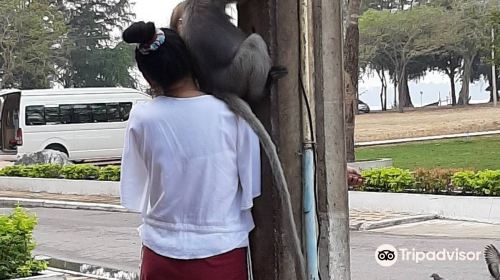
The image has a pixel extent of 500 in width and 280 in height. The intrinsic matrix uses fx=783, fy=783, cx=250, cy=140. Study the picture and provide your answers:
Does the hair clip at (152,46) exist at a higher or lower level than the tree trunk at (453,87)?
lower

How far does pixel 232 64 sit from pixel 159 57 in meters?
0.41

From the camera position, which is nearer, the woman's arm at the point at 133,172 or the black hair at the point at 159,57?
the black hair at the point at 159,57

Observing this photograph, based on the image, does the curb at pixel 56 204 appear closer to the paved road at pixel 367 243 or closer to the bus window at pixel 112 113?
the paved road at pixel 367 243

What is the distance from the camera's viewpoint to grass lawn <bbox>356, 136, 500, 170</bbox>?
19.0 metres

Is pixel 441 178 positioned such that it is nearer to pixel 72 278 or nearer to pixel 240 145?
pixel 72 278

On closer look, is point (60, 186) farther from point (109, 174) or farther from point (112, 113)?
point (112, 113)

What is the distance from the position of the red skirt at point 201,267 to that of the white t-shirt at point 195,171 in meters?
0.03

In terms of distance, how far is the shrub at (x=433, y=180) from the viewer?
12531 mm

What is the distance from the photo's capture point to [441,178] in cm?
1255

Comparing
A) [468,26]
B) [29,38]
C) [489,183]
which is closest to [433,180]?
[489,183]

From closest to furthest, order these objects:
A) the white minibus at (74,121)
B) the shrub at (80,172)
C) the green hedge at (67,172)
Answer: the green hedge at (67,172)
the shrub at (80,172)
the white minibus at (74,121)

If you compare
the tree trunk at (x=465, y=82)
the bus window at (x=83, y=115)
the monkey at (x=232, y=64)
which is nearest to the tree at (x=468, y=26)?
the tree trunk at (x=465, y=82)

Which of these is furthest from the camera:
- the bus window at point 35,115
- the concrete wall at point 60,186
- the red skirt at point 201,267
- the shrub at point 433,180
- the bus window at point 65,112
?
the bus window at point 65,112

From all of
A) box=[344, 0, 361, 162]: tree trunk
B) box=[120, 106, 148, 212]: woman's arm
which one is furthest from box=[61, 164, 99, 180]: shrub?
box=[120, 106, 148, 212]: woman's arm
